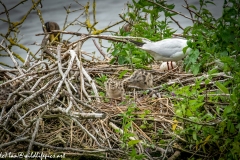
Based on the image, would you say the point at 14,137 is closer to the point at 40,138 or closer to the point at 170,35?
the point at 40,138

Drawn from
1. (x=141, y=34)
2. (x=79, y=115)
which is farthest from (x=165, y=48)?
(x=79, y=115)

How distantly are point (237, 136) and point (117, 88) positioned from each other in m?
1.34

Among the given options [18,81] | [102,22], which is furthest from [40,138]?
[102,22]

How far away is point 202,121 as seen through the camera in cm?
433

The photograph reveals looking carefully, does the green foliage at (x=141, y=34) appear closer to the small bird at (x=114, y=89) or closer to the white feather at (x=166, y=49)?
the white feather at (x=166, y=49)

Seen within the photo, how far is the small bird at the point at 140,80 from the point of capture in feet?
16.7

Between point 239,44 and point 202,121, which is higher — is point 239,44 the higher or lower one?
the higher one

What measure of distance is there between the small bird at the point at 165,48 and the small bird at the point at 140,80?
595 millimetres

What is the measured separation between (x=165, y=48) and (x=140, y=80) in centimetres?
84

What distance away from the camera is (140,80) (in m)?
5.07

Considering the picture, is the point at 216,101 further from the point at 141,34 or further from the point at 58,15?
the point at 58,15

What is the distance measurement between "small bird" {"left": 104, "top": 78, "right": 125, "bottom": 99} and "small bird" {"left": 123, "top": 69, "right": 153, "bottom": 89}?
0.11 meters

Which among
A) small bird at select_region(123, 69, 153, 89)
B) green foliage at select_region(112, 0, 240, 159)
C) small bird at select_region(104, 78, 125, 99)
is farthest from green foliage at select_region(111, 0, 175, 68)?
green foliage at select_region(112, 0, 240, 159)

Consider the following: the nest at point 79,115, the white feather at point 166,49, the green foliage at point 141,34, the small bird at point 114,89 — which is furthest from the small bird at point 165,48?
the small bird at point 114,89
